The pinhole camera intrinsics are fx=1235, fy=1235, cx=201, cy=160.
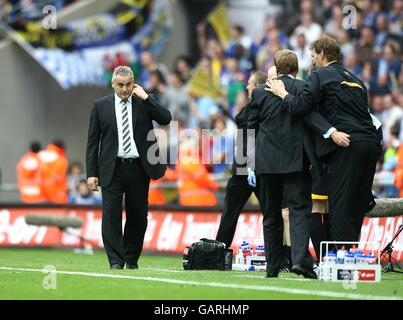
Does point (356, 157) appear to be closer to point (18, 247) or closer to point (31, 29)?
point (18, 247)

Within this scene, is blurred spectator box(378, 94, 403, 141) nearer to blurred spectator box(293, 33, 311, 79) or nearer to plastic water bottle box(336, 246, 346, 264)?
blurred spectator box(293, 33, 311, 79)

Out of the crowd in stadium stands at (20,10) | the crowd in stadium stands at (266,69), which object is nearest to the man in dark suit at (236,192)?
the crowd in stadium stands at (266,69)

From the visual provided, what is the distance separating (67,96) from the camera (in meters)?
27.3

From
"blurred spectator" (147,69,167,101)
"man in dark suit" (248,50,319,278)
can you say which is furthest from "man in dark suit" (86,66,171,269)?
"blurred spectator" (147,69,167,101)

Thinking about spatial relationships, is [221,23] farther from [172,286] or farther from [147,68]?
[172,286]

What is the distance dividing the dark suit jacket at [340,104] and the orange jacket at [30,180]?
445 inches

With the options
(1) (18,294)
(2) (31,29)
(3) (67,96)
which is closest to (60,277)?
(1) (18,294)

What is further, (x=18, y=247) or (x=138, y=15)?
(x=138, y=15)

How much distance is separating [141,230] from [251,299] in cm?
411

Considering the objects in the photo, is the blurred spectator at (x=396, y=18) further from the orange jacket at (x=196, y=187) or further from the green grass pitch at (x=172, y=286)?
the green grass pitch at (x=172, y=286)

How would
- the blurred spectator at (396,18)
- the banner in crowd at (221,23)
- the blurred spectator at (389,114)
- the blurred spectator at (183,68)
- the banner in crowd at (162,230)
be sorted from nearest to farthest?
the banner in crowd at (162,230) → the blurred spectator at (389,114) → the blurred spectator at (396,18) → the blurred spectator at (183,68) → the banner in crowd at (221,23)

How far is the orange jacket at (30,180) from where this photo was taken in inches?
902

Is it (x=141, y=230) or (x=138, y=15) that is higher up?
(x=138, y=15)

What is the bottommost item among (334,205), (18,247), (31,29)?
(18,247)
